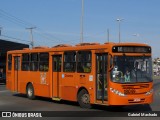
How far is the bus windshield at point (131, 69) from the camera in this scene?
50.3ft

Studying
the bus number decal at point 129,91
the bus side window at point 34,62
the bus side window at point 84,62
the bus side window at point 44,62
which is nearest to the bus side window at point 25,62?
→ the bus side window at point 34,62

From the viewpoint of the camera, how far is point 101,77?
16.0 m

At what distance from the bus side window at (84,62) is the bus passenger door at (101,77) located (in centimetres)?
55

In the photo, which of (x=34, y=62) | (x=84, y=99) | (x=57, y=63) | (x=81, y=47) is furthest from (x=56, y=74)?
(x=84, y=99)

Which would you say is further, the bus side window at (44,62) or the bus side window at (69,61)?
the bus side window at (44,62)

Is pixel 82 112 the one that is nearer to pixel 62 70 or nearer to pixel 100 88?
pixel 100 88

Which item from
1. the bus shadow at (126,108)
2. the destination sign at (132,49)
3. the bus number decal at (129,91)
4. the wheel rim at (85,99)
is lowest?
the bus shadow at (126,108)

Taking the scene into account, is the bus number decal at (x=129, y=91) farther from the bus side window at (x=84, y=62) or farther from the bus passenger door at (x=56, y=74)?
the bus passenger door at (x=56, y=74)

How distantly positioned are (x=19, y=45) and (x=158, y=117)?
183ft

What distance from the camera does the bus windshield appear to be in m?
15.3

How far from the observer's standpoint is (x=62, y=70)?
18594 millimetres

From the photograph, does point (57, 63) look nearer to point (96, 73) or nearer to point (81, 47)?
point (81, 47)

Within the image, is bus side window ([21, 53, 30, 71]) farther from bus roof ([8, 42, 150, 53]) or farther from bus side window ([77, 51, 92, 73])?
bus side window ([77, 51, 92, 73])

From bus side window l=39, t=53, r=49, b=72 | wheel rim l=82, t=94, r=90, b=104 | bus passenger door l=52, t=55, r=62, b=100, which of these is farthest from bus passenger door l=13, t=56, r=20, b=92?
wheel rim l=82, t=94, r=90, b=104
